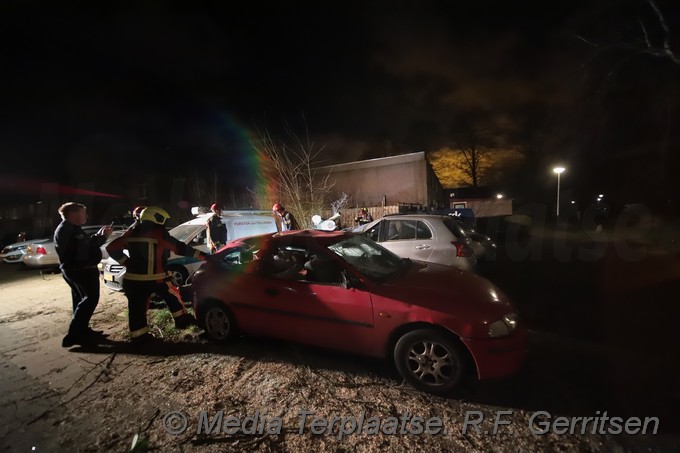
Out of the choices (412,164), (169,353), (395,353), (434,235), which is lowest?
(169,353)

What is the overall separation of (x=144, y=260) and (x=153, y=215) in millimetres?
612

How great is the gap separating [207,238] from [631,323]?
24.6 feet

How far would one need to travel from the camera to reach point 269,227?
8.83 metres

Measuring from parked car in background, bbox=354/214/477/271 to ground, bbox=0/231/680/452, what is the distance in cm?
156

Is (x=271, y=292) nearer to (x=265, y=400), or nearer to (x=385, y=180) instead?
(x=265, y=400)

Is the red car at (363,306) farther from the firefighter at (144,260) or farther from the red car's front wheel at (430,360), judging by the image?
the firefighter at (144,260)

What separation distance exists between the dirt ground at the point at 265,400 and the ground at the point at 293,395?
0.01 m

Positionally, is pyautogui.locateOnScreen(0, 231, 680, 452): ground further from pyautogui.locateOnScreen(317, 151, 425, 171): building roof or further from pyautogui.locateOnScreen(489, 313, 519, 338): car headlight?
pyautogui.locateOnScreen(317, 151, 425, 171): building roof

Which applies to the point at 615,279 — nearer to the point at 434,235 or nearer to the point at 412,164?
the point at 434,235

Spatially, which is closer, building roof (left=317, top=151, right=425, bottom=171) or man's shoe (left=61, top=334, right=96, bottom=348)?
man's shoe (left=61, top=334, right=96, bottom=348)

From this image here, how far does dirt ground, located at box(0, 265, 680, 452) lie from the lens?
7.73ft

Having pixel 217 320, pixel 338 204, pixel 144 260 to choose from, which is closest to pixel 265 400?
pixel 217 320

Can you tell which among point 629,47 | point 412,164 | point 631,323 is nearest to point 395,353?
point 631,323

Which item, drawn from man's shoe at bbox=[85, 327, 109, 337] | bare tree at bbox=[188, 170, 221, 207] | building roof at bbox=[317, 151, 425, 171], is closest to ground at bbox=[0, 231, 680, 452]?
man's shoe at bbox=[85, 327, 109, 337]
